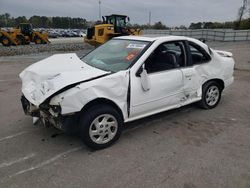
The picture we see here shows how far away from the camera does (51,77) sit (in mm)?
3355

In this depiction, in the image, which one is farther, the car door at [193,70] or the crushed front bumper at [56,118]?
the car door at [193,70]

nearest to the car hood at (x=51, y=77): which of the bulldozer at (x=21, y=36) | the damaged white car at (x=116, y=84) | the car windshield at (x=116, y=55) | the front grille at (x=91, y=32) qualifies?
the damaged white car at (x=116, y=84)

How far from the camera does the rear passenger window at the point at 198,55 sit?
15.5 feet

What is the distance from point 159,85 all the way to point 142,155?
1.18 metres

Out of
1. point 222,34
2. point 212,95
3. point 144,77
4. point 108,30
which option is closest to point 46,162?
point 144,77

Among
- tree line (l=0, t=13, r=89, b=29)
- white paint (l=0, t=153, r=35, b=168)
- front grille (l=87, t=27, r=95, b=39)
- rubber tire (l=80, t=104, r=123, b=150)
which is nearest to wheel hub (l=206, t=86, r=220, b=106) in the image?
rubber tire (l=80, t=104, r=123, b=150)

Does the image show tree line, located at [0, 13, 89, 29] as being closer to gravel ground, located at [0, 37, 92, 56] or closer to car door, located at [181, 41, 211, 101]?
gravel ground, located at [0, 37, 92, 56]

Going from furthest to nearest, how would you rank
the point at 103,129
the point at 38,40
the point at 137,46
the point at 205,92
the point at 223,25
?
1. the point at 223,25
2. the point at 38,40
3. the point at 205,92
4. the point at 137,46
5. the point at 103,129

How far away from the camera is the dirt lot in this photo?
2.86 meters

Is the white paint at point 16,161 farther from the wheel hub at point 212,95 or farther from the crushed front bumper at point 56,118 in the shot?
the wheel hub at point 212,95

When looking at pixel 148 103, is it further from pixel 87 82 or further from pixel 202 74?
pixel 202 74

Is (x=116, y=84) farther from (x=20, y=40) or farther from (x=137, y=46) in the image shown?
(x=20, y=40)

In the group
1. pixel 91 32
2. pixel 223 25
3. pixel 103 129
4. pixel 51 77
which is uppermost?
pixel 223 25

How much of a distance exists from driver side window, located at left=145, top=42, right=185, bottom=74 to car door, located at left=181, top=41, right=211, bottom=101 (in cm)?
14
